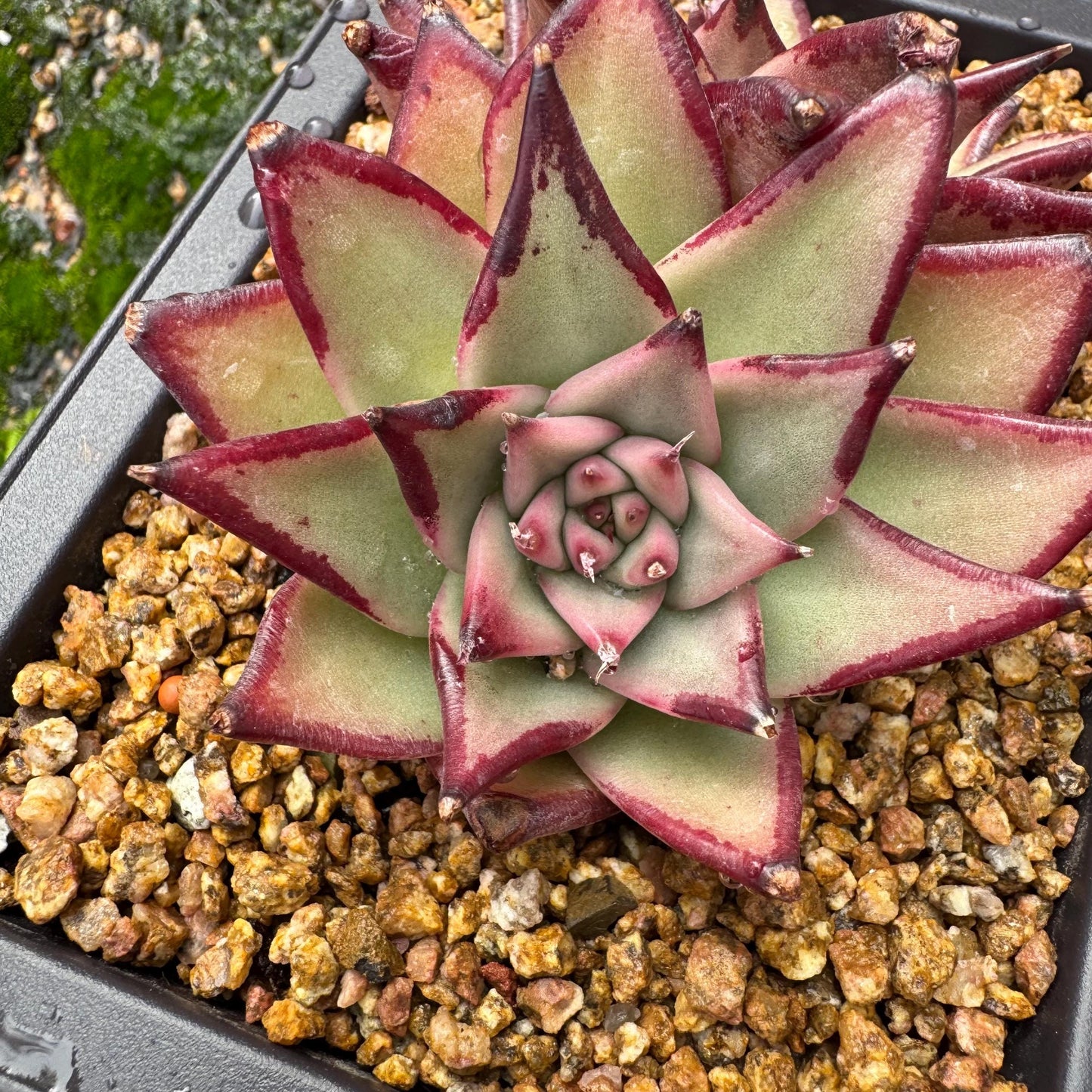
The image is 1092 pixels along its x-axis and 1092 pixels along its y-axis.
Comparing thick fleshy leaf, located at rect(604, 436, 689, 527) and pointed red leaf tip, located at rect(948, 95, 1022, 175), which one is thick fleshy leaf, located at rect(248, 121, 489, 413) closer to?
thick fleshy leaf, located at rect(604, 436, 689, 527)

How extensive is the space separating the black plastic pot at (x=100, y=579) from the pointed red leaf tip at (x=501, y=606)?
449 millimetres

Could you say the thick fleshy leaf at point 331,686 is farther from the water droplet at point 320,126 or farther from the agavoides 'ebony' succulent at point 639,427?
the water droplet at point 320,126

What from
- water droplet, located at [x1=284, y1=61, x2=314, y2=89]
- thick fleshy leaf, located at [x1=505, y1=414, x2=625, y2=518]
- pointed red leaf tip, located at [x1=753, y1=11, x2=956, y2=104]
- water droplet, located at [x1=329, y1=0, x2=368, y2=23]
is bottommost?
thick fleshy leaf, located at [x1=505, y1=414, x2=625, y2=518]

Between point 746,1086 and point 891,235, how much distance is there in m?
0.74

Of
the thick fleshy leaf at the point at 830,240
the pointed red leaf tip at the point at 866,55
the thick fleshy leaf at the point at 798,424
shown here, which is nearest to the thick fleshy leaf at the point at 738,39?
the pointed red leaf tip at the point at 866,55

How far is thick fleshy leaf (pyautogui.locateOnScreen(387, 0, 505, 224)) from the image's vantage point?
0.85m

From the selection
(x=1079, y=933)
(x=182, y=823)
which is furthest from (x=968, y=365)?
(x=182, y=823)

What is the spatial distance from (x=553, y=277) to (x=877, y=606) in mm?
351

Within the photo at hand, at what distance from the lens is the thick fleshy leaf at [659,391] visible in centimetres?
67

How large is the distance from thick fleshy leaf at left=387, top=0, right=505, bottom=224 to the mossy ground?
2.91 ft

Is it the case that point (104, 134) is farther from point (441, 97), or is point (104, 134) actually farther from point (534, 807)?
point (534, 807)

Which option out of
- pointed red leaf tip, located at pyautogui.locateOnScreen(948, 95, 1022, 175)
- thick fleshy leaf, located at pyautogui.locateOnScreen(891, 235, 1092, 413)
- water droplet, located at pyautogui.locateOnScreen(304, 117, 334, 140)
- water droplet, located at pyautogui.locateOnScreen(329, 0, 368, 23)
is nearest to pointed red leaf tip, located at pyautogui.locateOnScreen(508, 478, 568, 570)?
thick fleshy leaf, located at pyautogui.locateOnScreen(891, 235, 1092, 413)

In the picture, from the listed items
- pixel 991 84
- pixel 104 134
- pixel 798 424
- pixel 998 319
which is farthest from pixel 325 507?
pixel 104 134

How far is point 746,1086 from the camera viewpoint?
0.86 m
